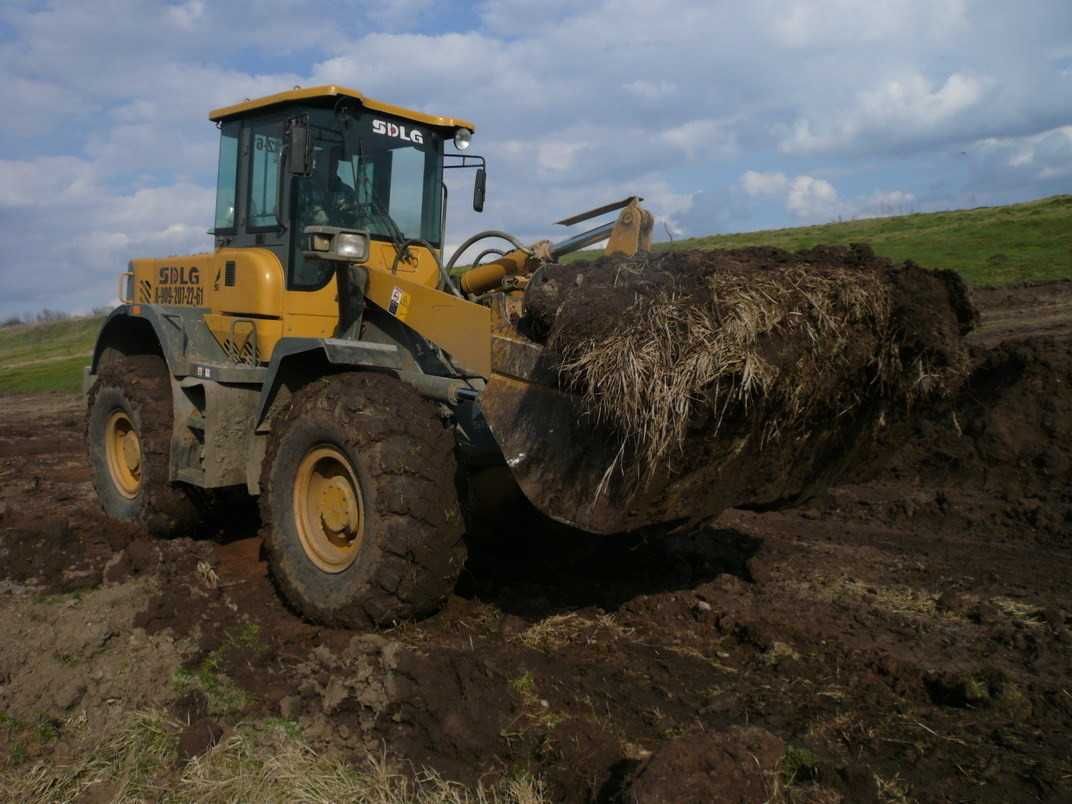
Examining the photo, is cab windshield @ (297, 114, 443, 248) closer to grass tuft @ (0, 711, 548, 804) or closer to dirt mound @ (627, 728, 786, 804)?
grass tuft @ (0, 711, 548, 804)

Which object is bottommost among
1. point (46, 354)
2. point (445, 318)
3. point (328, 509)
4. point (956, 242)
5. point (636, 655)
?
point (46, 354)

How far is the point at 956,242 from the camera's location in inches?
973

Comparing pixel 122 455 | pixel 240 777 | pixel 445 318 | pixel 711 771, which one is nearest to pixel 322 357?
pixel 445 318

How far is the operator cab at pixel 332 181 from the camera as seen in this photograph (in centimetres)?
631

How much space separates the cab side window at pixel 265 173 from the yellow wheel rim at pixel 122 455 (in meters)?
2.21

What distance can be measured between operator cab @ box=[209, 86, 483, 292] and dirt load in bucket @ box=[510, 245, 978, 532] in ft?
6.23

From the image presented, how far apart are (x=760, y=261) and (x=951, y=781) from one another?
237 cm

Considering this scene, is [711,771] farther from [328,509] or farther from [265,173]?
[265,173]

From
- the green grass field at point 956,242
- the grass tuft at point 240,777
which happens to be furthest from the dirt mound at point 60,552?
the green grass field at point 956,242

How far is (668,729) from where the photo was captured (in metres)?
4.24

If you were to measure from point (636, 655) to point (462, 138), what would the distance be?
153 inches

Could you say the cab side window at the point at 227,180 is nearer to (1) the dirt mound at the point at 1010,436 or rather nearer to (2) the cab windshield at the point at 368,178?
(2) the cab windshield at the point at 368,178

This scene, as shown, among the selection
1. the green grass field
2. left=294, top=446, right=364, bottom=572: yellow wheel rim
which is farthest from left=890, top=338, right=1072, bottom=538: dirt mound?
left=294, top=446, right=364, bottom=572: yellow wheel rim

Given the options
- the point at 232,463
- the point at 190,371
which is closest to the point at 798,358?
the point at 232,463
